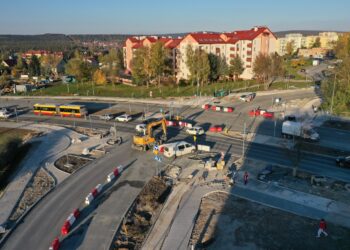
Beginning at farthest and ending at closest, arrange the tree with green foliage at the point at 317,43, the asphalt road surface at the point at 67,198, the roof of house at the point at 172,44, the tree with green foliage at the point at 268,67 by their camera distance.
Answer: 1. the tree with green foliage at the point at 317,43
2. the roof of house at the point at 172,44
3. the tree with green foliage at the point at 268,67
4. the asphalt road surface at the point at 67,198

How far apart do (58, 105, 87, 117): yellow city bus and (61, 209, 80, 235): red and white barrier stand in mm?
34084

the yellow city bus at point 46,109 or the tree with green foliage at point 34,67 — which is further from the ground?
the tree with green foliage at point 34,67

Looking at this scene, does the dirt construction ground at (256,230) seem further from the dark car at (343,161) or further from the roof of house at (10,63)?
the roof of house at (10,63)

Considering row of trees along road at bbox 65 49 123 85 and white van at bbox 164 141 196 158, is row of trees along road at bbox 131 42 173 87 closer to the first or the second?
row of trees along road at bbox 65 49 123 85

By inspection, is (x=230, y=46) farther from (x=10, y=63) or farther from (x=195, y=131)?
(x=10, y=63)

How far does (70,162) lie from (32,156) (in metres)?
5.83

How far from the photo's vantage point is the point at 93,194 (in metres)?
27.6

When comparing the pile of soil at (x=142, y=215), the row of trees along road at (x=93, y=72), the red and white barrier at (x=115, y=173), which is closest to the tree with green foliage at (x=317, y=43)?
the row of trees along road at (x=93, y=72)

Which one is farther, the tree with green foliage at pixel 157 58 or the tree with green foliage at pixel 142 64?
the tree with green foliage at pixel 142 64

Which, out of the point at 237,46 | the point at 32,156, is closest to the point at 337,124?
the point at 32,156

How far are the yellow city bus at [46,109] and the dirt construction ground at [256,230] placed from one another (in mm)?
42428

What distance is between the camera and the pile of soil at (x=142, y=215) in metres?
21.8

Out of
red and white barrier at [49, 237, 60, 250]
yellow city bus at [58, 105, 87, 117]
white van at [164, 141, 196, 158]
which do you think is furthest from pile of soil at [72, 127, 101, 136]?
red and white barrier at [49, 237, 60, 250]

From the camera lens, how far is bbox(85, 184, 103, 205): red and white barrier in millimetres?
26422
